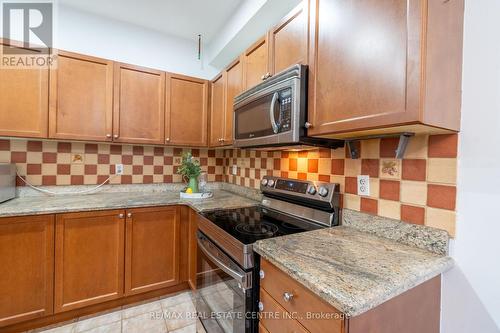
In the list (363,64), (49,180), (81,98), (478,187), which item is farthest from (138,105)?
(478,187)

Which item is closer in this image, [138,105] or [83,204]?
[83,204]

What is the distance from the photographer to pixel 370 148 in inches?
46.9

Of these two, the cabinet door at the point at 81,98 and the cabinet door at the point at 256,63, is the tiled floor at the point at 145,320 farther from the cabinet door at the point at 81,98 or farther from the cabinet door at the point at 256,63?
the cabinet door at the point at 256,63

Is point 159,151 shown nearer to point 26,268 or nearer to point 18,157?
point 18,157

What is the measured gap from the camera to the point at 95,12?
214 centimetres

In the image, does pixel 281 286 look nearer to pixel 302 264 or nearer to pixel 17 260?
pixel 302 264

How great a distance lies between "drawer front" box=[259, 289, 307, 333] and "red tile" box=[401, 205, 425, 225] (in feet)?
2.20

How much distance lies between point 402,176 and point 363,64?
1.79 feet

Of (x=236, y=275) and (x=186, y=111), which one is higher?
(x=186, y=111)

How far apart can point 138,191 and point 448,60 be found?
8.28 feet

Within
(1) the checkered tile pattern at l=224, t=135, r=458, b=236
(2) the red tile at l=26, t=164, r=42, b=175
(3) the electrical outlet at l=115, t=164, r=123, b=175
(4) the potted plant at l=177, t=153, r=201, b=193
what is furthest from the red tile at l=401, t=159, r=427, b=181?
(2) the red tile at l=26, t=164, r=42, b=175

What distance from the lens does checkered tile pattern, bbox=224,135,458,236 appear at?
0.91m

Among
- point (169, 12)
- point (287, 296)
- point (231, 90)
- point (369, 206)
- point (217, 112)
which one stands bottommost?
point (287, 296)

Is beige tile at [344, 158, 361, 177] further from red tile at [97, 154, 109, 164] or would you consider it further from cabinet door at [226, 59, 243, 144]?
red tile at [97, 154, 109, 164]
